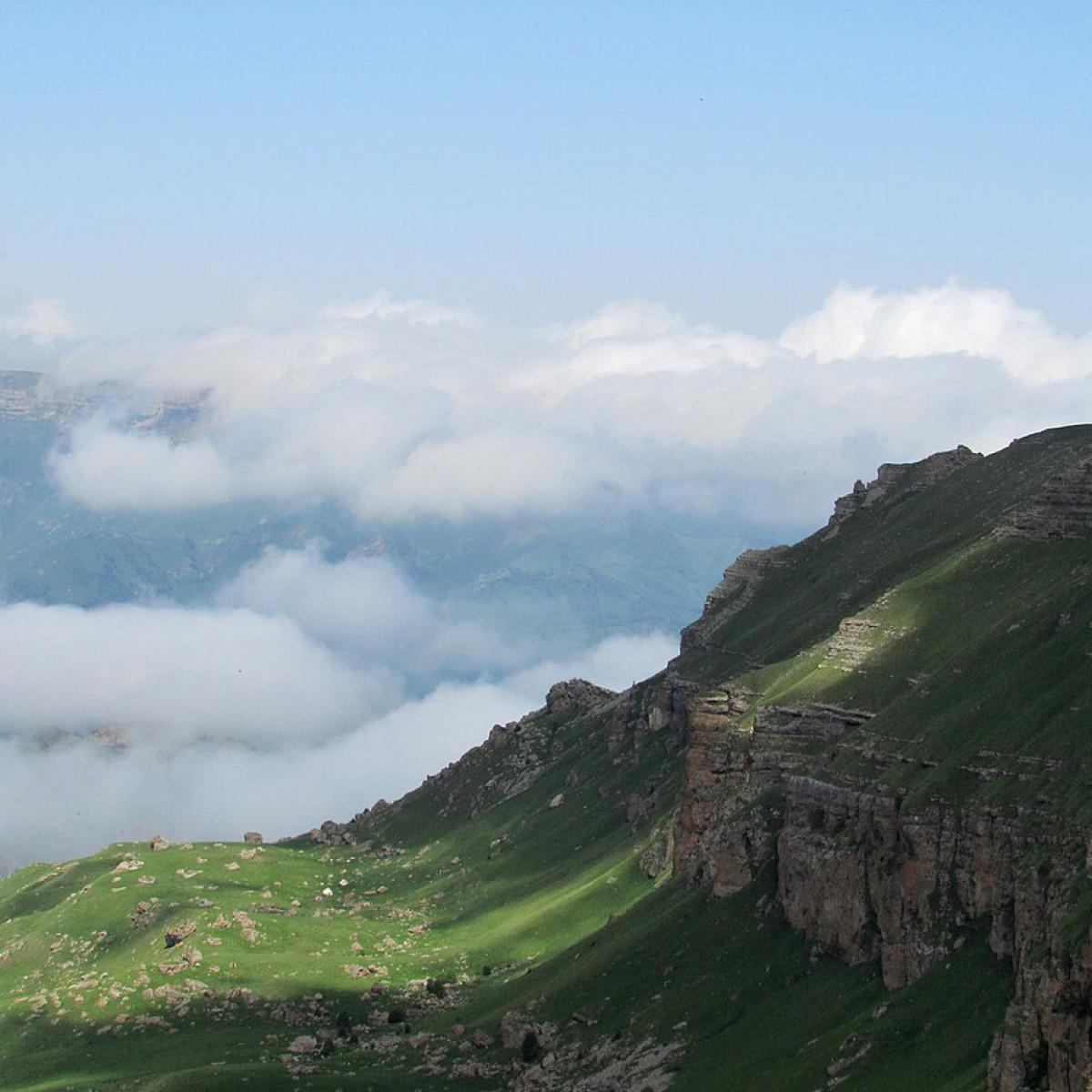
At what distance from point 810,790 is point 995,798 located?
77.4ft

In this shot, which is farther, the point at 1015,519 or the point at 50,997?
the point at 50,997

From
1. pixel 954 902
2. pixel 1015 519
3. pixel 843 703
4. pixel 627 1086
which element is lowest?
pixel 627 1086

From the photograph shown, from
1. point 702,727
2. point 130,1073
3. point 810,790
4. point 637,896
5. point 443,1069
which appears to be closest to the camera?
point 810,790

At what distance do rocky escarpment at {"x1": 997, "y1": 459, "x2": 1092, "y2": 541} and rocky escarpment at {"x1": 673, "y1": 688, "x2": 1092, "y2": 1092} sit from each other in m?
27.2

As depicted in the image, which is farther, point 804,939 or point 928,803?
point 804,939

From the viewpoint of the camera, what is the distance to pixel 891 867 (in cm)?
11781

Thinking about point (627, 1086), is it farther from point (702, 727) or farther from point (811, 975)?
point (702, 727)

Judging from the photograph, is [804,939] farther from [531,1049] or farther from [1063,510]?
[1063,510]

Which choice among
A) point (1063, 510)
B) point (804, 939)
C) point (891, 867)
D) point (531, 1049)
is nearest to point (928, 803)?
point (891, 867)

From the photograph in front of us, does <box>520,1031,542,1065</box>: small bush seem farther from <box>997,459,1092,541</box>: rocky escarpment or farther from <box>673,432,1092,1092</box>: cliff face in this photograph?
<box>997,459,1092,541</box>: rocky escarpment

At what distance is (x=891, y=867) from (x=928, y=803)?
5.45m

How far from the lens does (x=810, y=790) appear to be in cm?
13188

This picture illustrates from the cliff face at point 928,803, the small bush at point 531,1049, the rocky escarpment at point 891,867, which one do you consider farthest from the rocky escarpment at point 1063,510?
the small bush at point 531,1049

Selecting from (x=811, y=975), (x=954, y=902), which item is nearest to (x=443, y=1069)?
(x=811, y=975)
